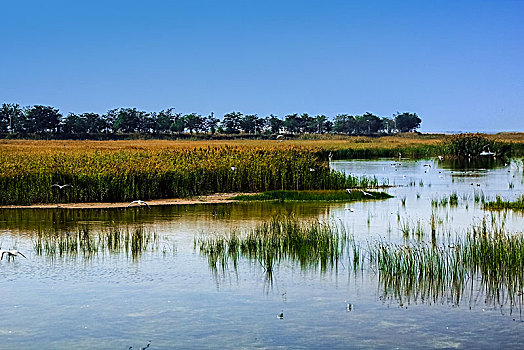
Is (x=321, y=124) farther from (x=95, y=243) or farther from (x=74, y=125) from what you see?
(x=95, y=243)

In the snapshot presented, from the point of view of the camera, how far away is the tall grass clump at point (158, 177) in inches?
1035

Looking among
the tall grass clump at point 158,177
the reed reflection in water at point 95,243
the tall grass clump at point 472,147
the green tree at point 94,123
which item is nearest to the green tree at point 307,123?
the green tree at point 94,123

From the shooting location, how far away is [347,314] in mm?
11133

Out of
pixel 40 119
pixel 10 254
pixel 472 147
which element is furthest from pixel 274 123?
pixel 10 254

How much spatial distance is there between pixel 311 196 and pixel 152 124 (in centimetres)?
12679

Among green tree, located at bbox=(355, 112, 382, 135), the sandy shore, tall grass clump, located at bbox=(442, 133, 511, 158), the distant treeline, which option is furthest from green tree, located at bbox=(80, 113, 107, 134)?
the sandy shore

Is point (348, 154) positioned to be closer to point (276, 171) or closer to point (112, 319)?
point (276, 171)

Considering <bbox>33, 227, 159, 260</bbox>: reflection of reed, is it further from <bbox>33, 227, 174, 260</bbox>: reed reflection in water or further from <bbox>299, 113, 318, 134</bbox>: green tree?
<bbox>299, 113, 318, 134</bbox>: green tree

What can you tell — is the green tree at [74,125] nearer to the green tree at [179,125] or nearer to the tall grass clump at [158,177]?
the green tree at [179,125]

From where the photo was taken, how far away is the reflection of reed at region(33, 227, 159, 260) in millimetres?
15914

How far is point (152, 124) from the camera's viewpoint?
497 ft

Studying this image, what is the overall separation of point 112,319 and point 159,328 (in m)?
0.92

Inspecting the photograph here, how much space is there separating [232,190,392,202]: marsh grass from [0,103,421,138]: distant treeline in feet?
337

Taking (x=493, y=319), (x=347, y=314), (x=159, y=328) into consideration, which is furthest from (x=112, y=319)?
(x=493, y=319)
